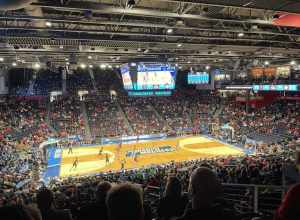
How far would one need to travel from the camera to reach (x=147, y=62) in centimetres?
3050

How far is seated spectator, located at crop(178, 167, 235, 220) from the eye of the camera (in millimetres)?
2227

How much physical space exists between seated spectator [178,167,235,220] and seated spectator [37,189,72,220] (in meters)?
1.74

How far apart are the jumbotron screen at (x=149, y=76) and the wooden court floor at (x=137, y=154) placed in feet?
21.2

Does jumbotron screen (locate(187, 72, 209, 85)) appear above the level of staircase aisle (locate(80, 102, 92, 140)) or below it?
above

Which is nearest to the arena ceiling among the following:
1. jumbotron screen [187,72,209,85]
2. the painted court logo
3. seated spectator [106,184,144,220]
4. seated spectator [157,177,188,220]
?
seated spectator [157,177,188,220]

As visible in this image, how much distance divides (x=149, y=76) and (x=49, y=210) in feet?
92.9

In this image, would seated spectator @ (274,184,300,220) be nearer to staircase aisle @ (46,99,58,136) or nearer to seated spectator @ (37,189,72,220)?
seated spectator @ (37,189,72,220)

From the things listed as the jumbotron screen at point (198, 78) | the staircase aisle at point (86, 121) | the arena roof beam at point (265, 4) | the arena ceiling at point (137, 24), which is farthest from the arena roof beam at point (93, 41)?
the staircase aisle at point (86, 121)

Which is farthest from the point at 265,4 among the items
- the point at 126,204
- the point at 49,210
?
the point at 126,204

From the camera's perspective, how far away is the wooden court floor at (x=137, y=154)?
25.7m

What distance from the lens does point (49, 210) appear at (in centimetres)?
363

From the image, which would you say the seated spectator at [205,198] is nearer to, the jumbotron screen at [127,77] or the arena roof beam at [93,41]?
the arena roof beam at [93,41]

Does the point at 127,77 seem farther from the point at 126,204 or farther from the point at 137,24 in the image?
the point at 126,204

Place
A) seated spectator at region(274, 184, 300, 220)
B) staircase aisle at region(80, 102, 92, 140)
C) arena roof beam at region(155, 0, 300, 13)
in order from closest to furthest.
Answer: seated spectator at region(274, 184, 300, 220) < arena roof beam at region(155, 0, 300, 13) < staircase aisle at region(80, 102, 92, 140)
